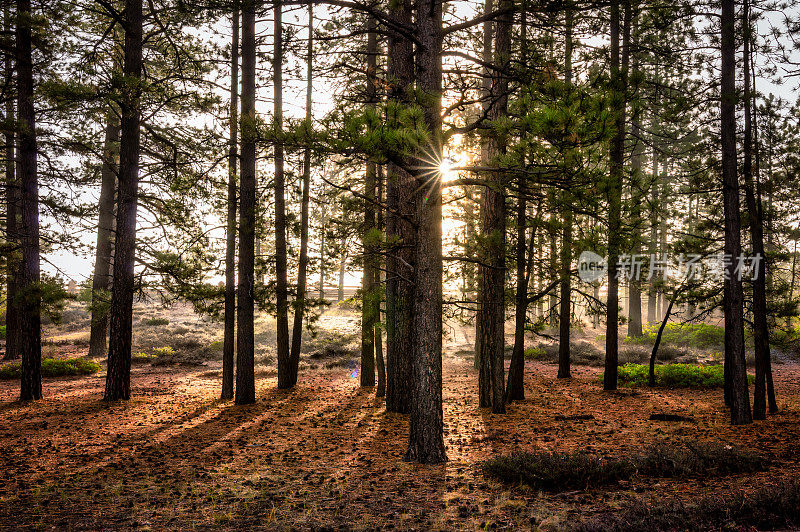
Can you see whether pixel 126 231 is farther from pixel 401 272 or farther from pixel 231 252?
pixel 401 272

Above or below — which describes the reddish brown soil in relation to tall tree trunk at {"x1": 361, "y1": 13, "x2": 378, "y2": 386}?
below

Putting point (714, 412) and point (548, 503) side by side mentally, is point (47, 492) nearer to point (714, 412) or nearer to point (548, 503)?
point (548, 503)

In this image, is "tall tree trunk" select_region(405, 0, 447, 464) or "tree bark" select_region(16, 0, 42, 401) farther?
"tree bark" select_region(16, 0, 42, 401)

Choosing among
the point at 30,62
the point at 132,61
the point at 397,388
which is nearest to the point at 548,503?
the point at 397,388

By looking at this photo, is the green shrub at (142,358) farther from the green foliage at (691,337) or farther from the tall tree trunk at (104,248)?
the green foliage at (691,337)

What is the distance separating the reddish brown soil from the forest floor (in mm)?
34

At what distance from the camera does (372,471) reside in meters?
6.84

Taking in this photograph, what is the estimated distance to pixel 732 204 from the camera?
9828 millimetres

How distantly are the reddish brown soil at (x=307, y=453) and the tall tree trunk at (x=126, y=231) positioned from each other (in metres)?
0.86

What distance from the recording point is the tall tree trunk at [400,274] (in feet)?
31.1

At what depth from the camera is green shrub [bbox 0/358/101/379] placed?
14656 millimetres

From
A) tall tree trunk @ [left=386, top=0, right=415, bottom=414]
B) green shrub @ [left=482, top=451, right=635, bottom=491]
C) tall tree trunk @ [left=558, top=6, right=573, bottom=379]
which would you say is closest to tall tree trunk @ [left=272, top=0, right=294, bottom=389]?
tall tree trunk @ [left=386, top=0, right=415, bottom=414]

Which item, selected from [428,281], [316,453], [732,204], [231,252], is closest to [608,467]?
[428,281]

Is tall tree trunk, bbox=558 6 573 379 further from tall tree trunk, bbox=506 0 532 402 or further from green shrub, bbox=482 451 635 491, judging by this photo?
green shrub, bbox=482 451 635 491
